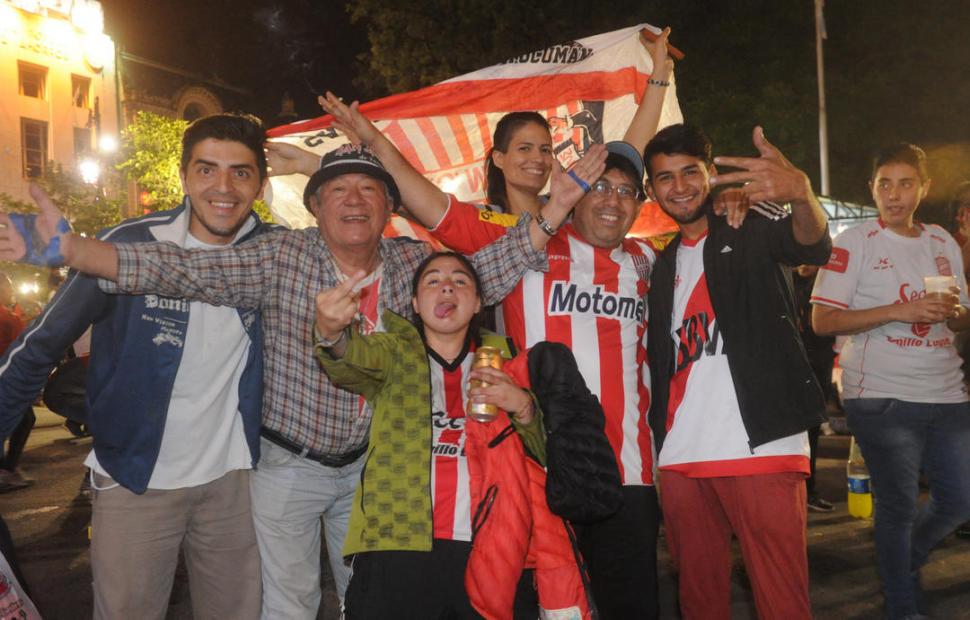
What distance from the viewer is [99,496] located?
3.28 m

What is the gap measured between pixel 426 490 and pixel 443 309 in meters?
0.71

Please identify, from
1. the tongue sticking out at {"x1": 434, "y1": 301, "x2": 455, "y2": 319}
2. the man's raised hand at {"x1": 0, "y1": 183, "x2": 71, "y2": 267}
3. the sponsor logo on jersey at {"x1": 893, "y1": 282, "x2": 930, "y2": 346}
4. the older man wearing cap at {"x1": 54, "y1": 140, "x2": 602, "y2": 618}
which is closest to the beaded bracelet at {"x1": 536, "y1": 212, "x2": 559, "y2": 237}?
the older man wearing cap at {"x1": 54, "y1": 140, "x2": 602, "y2": 618}

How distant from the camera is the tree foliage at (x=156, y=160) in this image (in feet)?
68.8

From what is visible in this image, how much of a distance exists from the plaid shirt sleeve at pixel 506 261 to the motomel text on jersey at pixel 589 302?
0.23 m

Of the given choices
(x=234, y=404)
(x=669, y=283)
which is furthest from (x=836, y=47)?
(x=234, y=404)

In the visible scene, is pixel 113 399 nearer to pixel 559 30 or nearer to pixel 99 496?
pixel 99 496

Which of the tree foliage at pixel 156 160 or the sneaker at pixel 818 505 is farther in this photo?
the tree foliage at pixel 156 160

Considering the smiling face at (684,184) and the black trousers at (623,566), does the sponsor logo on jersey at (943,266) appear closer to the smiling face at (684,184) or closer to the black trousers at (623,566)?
the smiling face at (684,184)

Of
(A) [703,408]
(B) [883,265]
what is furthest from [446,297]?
(B) [883,265]

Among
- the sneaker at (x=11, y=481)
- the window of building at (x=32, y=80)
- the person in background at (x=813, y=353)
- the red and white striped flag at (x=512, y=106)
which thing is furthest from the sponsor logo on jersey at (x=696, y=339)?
the window of building at (x=32, y=80)

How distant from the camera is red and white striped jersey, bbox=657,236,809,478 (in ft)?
10.8

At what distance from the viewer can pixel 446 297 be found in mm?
3186

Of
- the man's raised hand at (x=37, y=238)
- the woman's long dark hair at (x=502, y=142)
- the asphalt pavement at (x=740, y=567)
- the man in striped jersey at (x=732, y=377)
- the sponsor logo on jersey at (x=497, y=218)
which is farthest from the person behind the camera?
the asphalt pavement at (x=740, y=567)

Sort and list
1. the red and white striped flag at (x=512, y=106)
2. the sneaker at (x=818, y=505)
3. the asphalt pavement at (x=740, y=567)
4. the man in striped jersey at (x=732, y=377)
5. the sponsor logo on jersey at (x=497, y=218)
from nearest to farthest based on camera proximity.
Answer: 1. the man in striped jersey at (x=732, y=377)
2. the sponsor logo on jersey at (x=497, y=218)
3. the asphalt pavement at (x=740, y=567)
4. the red and white striped flag at (x=512, y=106)
5. the sneaker at (x=818, y=505)
